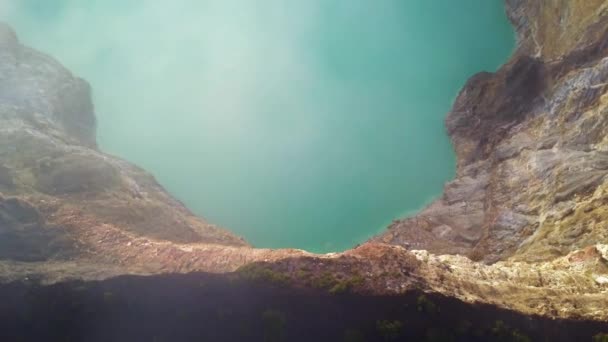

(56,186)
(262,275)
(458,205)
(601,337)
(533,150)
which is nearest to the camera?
(601,337)

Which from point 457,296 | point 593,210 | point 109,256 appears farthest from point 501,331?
point 109,256

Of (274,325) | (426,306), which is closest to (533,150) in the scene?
(426,306)

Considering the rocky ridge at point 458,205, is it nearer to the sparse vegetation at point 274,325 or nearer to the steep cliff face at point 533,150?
the steep cliff face at point 533,150

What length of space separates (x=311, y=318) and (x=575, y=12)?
60459 mm

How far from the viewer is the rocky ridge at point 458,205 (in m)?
42.0

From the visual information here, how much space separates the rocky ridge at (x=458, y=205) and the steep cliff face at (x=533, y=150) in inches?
7.5

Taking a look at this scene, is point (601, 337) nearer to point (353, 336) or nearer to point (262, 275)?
point (353, 336)

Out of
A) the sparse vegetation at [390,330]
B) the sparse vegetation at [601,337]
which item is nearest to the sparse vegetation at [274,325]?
the sparse vegetation at [390,330]

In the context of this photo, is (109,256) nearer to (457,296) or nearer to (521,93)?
(457,296)

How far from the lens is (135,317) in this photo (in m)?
40.0

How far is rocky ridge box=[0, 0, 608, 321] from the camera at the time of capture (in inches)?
1654

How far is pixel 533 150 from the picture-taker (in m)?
65.6

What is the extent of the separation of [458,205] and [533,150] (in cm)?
1263

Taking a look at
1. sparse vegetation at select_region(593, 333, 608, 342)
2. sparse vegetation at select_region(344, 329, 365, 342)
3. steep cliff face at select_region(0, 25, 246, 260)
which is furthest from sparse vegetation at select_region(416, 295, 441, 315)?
steep cliff face at select_region(0, 25, 246, 260)
